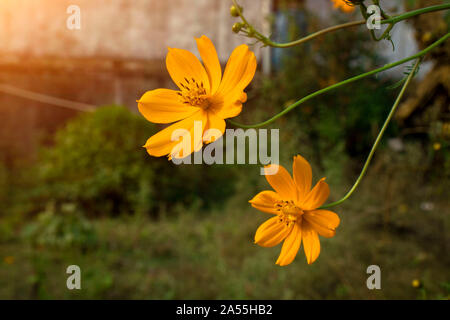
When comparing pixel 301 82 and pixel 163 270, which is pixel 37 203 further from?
pixel 301 82

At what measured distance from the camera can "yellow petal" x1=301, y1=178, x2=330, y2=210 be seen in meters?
0.45

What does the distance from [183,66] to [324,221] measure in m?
0.24

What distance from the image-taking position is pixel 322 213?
1.56ft

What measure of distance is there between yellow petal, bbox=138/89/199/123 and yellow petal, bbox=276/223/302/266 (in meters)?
0.19

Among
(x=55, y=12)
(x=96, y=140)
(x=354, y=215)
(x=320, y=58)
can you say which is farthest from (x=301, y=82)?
(x=55, y=12)

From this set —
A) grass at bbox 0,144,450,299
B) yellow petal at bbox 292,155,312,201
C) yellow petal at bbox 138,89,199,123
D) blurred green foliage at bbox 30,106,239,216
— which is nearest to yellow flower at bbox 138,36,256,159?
yellow petal at bbox 138,89,199,123

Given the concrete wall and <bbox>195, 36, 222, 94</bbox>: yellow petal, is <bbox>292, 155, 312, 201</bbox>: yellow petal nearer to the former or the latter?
<bbox>195, 36, 222, 94</bbox>: yellow petal

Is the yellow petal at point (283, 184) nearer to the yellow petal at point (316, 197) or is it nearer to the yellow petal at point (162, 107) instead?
the yellow petal at point (316, 197)

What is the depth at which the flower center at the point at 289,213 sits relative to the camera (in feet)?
1.60

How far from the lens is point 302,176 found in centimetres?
49

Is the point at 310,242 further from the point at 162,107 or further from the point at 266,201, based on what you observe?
the point at 162,107

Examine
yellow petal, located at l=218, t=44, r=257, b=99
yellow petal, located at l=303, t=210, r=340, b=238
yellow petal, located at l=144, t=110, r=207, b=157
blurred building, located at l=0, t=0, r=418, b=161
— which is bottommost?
yellow petal, located at l=303, t=210, r=340, b=238

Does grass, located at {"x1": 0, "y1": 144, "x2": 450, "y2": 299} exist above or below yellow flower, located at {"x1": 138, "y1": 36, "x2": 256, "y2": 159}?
below
